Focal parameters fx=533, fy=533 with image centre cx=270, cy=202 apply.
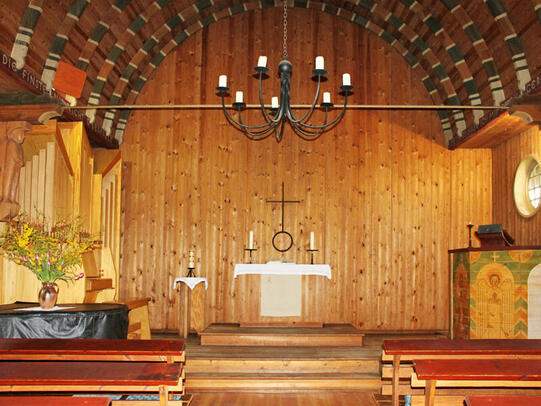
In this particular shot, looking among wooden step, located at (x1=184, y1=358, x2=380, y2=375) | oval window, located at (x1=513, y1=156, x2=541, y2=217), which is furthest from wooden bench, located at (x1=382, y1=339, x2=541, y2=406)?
oval window, located at (x1=513, y1=156, x2=541, y2=217)

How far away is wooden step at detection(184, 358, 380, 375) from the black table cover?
134 cm

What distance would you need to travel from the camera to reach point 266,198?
851 cm

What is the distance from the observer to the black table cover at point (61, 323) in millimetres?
4488

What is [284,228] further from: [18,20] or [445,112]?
[18,20]

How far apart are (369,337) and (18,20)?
6.00 metres

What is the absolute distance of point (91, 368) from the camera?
3.18 metres

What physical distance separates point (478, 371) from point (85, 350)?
249 centimetres

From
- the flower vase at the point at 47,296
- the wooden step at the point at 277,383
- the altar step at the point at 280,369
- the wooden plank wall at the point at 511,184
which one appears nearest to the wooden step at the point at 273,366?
the altar step at the point at 280,369

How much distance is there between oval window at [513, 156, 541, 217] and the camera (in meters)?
7.41

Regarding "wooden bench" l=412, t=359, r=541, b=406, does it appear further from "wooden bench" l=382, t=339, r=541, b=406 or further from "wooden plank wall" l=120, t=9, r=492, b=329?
"wooden plank wall" l=120, t=9, r=492, b=329

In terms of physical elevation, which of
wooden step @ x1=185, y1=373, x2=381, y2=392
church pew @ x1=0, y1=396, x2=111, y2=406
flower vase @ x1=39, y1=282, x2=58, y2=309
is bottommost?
wooden step @ x1=185, y1=373, x2=381, y2=392

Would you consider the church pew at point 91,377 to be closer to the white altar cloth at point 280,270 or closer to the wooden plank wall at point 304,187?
the white altar cloth at point 280,270

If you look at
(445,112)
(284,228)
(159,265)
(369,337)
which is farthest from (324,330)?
(445,112)

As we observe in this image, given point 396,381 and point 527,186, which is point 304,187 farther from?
point 396,381
